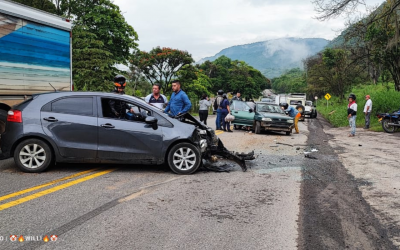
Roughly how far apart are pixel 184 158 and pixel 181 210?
2.06m

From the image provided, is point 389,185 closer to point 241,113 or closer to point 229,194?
point 229,194

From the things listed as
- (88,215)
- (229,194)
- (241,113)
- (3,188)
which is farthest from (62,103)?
(241,113)

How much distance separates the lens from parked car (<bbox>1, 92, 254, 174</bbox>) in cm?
612

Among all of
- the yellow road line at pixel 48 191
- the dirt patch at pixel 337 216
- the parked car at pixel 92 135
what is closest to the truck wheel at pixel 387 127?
the dirt patch at pixel 337 216

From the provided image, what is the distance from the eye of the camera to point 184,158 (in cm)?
652

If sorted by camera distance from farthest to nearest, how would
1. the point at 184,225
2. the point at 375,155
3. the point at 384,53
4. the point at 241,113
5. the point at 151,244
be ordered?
the point at 384,53 < the point at 241,113 < the point at 375,155 < the point at 184,225 < the point at 151,244

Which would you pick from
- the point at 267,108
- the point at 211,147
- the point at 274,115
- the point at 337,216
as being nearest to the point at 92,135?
the point at 211,147

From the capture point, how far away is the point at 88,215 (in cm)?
417

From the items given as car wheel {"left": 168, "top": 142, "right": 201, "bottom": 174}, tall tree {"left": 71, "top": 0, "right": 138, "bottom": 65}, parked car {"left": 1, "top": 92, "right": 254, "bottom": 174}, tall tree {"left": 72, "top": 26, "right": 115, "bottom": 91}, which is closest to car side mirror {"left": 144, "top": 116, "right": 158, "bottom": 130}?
parked car {"left": 1, "top": 92, "right": 254, "bottom": 174}

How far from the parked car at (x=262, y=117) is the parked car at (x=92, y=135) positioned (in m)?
8.80

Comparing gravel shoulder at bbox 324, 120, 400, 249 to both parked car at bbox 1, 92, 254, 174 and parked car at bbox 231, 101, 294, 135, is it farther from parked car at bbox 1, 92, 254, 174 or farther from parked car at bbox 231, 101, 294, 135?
parked car at bbox 231, 101, 294, 135

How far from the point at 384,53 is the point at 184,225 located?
24.9 meters

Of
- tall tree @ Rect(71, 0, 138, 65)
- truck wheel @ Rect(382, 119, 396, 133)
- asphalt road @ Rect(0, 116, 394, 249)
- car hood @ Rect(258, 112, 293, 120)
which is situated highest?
tall tree @ Rect(71, 0, 138, 65)

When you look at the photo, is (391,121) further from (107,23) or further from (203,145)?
(107,23)
